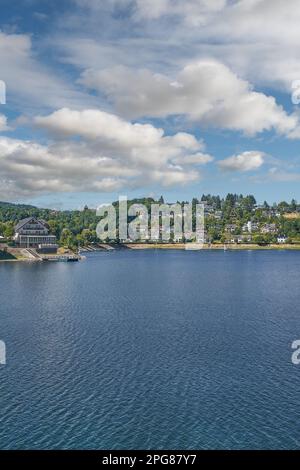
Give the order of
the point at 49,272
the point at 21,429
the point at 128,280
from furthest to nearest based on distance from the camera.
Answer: the point at 49,272 < the point at 128,280 < the point at 21,429

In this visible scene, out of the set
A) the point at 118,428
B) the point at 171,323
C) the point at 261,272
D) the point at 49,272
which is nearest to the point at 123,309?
the point at 171,323

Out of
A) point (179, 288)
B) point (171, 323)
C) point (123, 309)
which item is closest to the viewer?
point (171, 323)

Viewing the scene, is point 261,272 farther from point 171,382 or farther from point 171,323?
point 171,382

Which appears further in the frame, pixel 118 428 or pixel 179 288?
pixel 179 288

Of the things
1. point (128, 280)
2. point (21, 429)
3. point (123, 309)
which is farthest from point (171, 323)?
point (128, 280)
